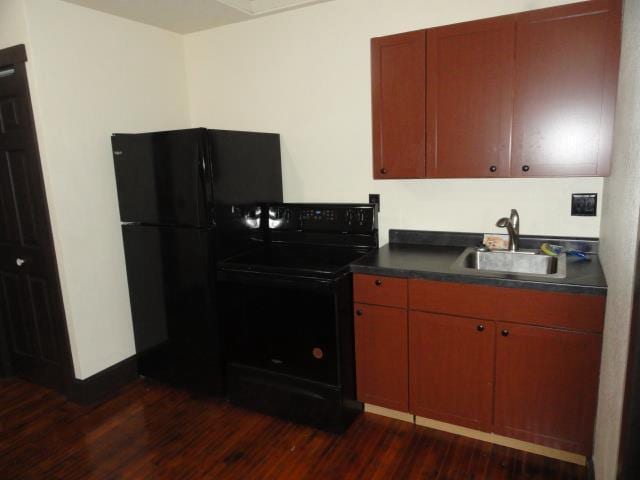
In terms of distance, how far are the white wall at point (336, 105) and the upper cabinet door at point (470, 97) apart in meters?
0.31

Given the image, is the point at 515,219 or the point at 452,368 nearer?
the point at 452,368

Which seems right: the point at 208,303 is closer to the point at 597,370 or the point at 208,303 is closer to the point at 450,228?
the point at 450,228

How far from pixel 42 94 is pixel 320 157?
62.2 inches

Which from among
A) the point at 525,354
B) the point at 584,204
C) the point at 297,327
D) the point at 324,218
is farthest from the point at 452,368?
the point at 324,218

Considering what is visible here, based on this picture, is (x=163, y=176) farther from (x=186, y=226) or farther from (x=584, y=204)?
(x=584, y=204)

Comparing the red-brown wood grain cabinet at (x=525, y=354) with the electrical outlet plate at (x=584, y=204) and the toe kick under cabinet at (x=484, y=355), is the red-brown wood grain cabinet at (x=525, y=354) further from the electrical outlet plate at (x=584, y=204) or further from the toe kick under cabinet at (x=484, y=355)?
the electrical outlet plate at (x=584, y=204)

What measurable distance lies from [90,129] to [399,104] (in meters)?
1.80

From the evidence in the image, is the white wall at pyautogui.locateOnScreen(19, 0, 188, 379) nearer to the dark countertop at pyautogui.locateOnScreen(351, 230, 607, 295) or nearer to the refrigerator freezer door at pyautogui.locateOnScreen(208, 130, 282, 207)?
the refrigerator freezer door at pyautogui.locateOnScreen(208, 130, 282, 207)

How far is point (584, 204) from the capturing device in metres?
2.16

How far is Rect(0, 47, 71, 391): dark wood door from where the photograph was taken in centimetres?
241

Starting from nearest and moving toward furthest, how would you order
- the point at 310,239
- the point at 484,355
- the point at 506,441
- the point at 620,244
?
the point at 620,244
the point at 484,355
the point at 506,441
the point at 310,239

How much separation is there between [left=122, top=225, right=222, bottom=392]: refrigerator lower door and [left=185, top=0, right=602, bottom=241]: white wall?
0.83 meters

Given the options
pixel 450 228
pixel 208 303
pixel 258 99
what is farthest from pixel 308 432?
pixel 258 99

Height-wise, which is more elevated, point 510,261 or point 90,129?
point 90,129
